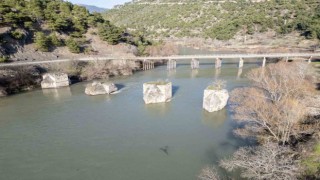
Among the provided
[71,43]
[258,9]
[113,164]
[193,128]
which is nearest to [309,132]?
[193,128]

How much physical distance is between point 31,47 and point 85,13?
2386cm

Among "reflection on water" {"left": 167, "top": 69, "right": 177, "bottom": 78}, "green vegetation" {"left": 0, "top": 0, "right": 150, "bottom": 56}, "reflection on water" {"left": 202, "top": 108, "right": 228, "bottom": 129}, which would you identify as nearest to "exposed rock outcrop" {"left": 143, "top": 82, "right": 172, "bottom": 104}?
"reflection on water" {"left": 202, "top": 108, "right": 228, "bottom": 129}

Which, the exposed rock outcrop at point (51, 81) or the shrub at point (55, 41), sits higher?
the shrub at point (55, 41)

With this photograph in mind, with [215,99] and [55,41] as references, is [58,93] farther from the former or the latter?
[215,99]

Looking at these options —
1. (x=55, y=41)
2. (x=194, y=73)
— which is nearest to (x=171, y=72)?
(x=194, y=73)

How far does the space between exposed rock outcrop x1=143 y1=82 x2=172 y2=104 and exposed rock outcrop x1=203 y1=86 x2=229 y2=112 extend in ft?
19.6

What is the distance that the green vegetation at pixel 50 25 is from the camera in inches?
2224

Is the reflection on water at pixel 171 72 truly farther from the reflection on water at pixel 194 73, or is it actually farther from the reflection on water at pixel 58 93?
the reflection on water at pixel 58 93

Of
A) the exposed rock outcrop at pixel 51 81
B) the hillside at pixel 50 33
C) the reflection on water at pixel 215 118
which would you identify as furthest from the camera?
the hillside at pixel 50 33

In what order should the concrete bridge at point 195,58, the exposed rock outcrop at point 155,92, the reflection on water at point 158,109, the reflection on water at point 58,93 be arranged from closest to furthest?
the reflection on water at point 158,109 → the exposed rock outcrop at point 155,92 → the reflection on water at point 58,93 → the concrete bridge at point 195,58

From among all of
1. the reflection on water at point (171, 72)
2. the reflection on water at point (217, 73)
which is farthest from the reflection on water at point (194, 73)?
the reflection on water at point (217, 73)

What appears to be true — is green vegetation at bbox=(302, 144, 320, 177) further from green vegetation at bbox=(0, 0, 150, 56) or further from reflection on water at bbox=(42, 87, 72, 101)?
green vegetation at bbox=(0, 0, 150, 56)

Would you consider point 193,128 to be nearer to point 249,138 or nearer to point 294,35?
point 249,138

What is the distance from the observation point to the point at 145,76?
2125 inches
